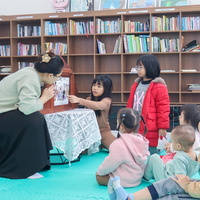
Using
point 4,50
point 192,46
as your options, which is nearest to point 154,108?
point 192,46

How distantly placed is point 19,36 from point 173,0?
251 cm

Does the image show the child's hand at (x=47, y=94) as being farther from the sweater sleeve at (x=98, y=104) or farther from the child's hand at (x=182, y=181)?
the child's hand at (x=182, y=181)

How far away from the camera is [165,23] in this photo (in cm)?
511

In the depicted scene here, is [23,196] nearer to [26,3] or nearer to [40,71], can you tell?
[40,71]

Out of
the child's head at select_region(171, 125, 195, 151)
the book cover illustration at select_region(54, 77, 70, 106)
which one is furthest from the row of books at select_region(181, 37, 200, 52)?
the child's head at select_region(171, 125, 195, 151)

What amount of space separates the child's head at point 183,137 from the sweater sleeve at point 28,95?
3.24 feet

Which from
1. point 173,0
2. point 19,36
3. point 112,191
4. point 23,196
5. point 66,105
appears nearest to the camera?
point 112,191

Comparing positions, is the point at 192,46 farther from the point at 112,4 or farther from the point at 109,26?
the point at 112,4

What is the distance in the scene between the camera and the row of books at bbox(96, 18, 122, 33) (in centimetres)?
527

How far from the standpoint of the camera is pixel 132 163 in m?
2.30

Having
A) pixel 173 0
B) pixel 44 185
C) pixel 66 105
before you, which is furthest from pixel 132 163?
pixel 173 0

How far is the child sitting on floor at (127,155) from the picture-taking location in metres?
2.26

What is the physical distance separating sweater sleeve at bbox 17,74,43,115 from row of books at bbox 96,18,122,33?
306 cm

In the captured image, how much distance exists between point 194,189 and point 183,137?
0.41 metres
